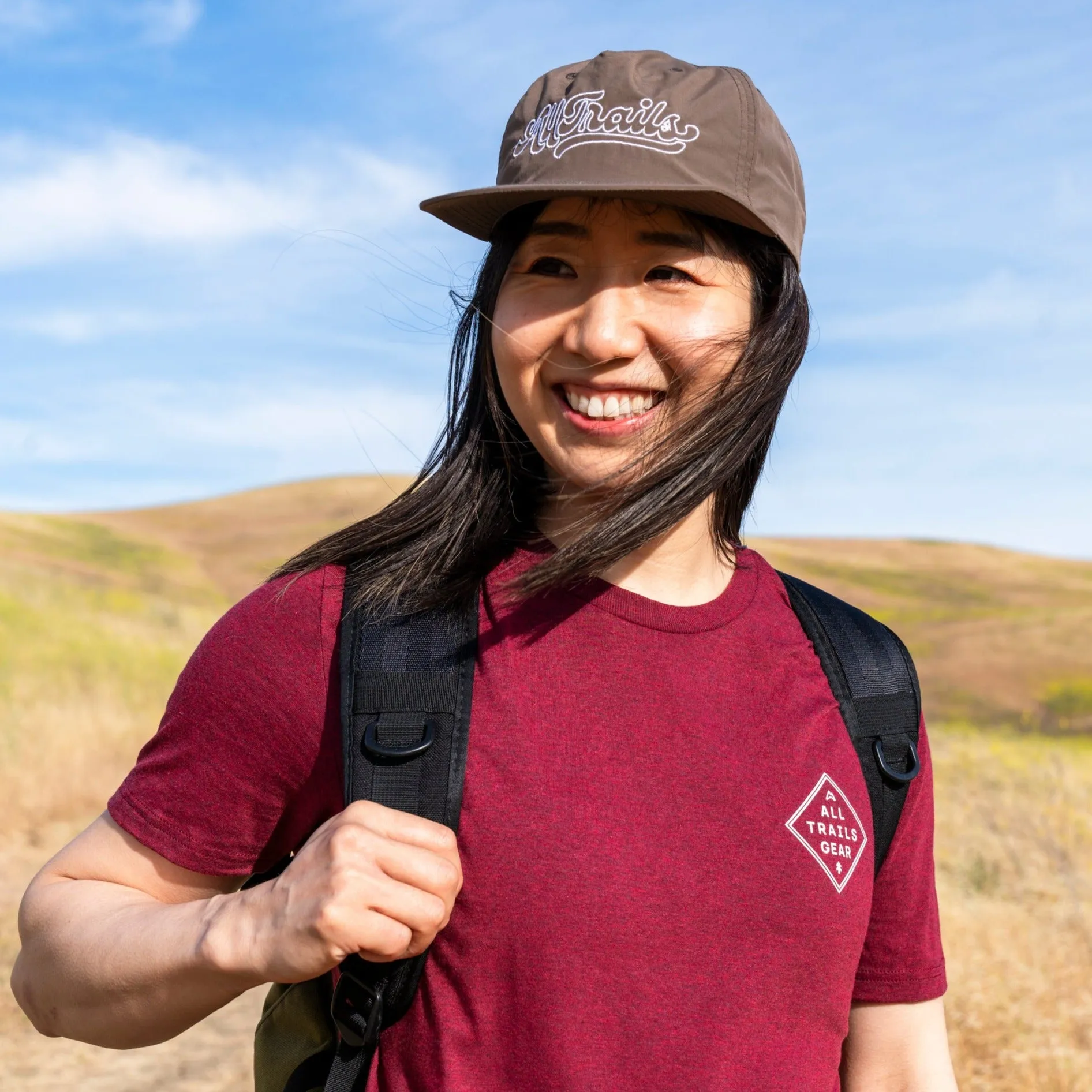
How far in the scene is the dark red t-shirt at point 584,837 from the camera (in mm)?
1544

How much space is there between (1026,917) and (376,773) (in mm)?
5839

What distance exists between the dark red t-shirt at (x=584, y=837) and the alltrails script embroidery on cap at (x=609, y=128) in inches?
Result: 27.3

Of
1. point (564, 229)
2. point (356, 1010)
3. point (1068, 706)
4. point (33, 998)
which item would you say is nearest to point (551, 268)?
point (564, 229)

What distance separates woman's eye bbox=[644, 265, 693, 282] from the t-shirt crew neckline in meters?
0.48

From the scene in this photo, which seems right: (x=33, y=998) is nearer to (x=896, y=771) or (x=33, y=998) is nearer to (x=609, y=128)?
(x=896, y=771)

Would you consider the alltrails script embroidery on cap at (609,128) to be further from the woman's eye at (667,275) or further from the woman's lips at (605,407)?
the woman's lips at (605,407)

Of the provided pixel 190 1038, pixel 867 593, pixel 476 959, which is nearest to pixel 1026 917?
pixel 190 1038

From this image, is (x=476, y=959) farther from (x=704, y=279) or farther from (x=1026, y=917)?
(x=1026, y=917)

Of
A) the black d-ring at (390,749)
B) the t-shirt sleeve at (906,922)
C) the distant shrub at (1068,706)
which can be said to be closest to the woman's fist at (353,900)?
the black d-ring at (390,749)

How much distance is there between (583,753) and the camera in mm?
1642

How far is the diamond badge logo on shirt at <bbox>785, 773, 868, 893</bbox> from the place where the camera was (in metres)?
1.71

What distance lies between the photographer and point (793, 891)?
167 centimetres

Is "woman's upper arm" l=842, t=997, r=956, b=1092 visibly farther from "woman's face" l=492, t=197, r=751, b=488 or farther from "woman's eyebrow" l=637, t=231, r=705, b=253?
"woman's eyebrow" l=637, t=231, r=705, b=253

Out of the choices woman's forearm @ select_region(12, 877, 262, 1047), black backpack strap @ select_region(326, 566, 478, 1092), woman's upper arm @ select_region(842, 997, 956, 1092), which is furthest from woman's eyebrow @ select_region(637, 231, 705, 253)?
woman's upper arm @ select_region(842, 997, 956, 1092)
